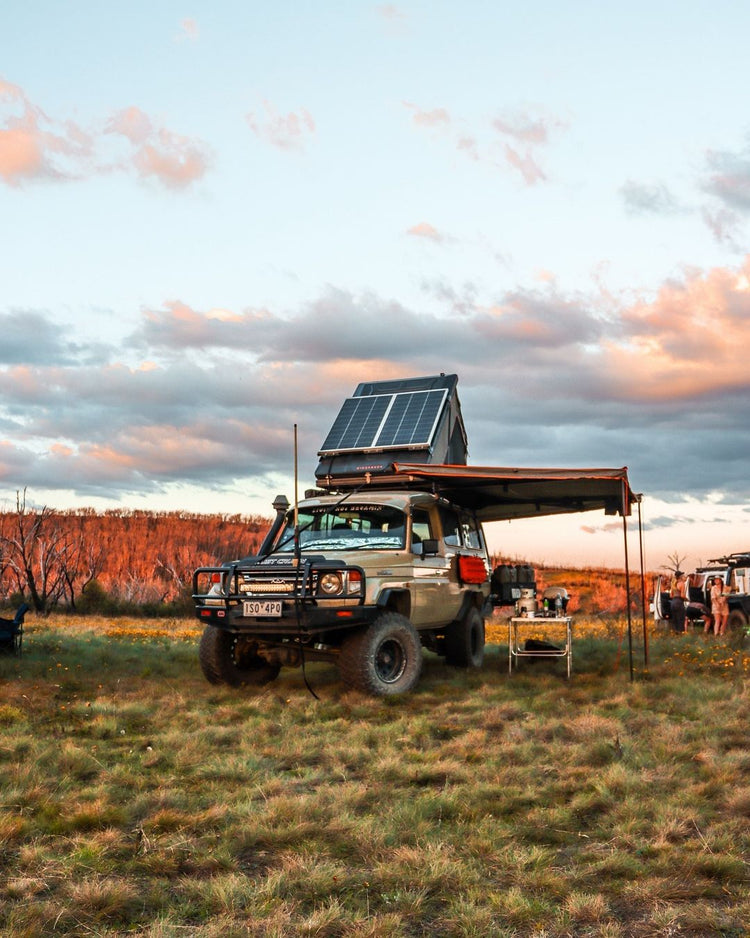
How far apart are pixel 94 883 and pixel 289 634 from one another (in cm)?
547

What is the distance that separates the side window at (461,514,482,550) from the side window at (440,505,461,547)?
275 millimetres

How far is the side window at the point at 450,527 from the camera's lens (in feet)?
38.0

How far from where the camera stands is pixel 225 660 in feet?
33.6

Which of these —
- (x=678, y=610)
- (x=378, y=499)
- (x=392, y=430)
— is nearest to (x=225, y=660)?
(x=378, y=499)

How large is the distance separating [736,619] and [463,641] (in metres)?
9.55

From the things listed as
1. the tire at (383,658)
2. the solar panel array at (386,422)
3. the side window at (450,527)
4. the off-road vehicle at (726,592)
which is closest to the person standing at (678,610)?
the off-road vehicle at (726,592)

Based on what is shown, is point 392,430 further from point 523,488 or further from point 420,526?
point 420,526

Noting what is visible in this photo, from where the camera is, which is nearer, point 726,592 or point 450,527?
point 450,527

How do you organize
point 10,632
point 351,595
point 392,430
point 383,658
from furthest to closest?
point 392,430, point 10,632, point 383,658, point 351,595

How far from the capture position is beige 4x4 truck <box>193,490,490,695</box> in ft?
30.6

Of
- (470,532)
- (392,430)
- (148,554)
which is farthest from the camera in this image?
(148,554)

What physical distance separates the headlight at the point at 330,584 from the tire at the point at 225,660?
1.46 m

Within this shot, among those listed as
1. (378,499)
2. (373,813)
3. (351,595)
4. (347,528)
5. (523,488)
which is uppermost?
(523,488)

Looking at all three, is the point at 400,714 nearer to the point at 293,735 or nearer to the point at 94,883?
the point at 293,735
